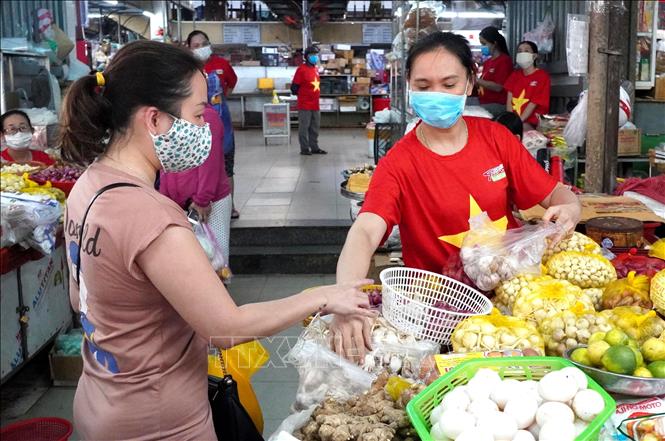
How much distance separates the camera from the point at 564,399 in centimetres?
136

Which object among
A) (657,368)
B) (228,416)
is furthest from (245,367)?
(657,368)

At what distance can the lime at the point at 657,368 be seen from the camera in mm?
1499

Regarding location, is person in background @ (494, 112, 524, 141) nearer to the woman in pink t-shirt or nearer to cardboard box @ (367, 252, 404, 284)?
cardboard box @ (367, 252, 404, 284)

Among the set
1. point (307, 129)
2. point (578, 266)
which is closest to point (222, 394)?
point (578, 266)

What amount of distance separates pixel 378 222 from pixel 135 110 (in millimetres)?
923

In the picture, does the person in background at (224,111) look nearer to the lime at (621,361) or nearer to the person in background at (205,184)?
the person in background at (205,184)

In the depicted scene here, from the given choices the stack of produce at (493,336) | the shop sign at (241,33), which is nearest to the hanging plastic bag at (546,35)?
the stack of produce at (493,336)

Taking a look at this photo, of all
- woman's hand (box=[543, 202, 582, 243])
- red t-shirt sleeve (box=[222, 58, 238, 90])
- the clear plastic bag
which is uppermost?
red t-shirt sleeve (box=[222, 58, 238, 90])

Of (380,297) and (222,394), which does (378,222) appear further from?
(222,394)

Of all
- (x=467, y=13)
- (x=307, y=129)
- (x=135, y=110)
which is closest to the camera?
(x=135, y=110)

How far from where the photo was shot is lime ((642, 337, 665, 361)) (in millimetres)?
1562

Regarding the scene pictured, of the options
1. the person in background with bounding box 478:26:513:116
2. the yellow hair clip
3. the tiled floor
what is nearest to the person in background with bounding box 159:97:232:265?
the tiled floor

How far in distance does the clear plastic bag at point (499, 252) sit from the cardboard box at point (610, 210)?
1206 mm

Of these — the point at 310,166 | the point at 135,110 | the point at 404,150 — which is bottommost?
the point at 310,166
